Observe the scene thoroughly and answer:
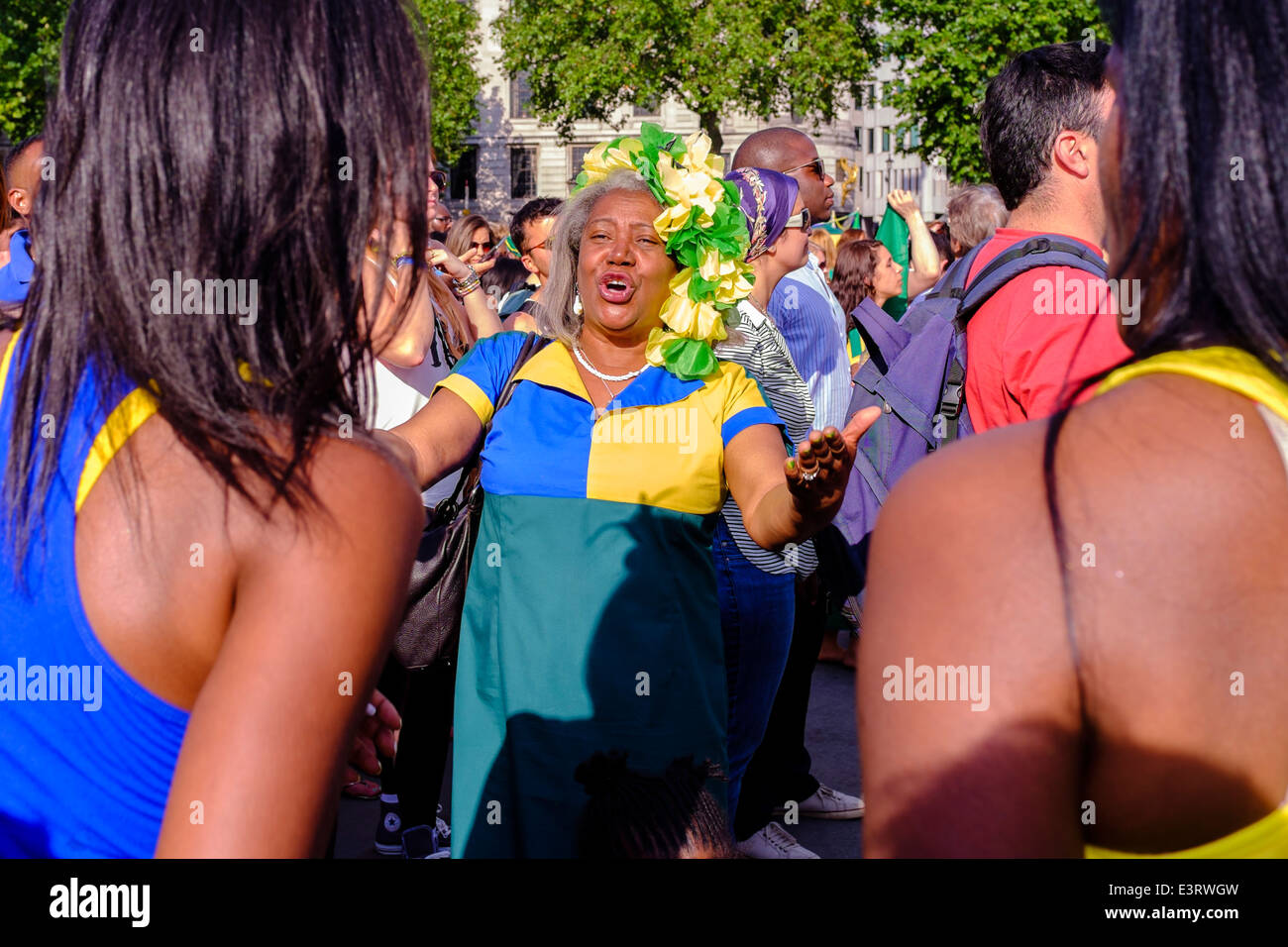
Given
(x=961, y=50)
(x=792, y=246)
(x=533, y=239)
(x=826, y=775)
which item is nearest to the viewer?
(x=792, y=246)

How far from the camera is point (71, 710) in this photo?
1089 millimetres

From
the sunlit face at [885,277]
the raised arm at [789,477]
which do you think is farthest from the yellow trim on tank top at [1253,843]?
the sunlit face at [885,277]

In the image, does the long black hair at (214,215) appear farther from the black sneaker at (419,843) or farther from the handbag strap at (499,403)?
the black sneaker at (419,843)

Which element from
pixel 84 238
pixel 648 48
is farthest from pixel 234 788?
pixel 648 48

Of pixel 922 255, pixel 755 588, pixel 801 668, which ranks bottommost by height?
pixel 801 668

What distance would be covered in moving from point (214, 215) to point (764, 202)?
3491mm

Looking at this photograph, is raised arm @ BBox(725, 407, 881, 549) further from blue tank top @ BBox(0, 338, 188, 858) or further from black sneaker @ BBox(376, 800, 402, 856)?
black sneaker @ BBox(376, 800, 402, 856)

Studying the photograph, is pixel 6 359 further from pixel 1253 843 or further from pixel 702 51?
pixel 702 51

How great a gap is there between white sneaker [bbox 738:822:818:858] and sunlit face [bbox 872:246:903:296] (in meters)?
3.74

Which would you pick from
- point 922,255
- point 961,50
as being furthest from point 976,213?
point 961,50

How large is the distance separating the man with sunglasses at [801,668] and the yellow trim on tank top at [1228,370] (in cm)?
356

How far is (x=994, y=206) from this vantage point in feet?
16.8

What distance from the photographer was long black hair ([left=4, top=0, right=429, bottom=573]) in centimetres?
106

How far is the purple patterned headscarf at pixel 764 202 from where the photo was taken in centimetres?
429
